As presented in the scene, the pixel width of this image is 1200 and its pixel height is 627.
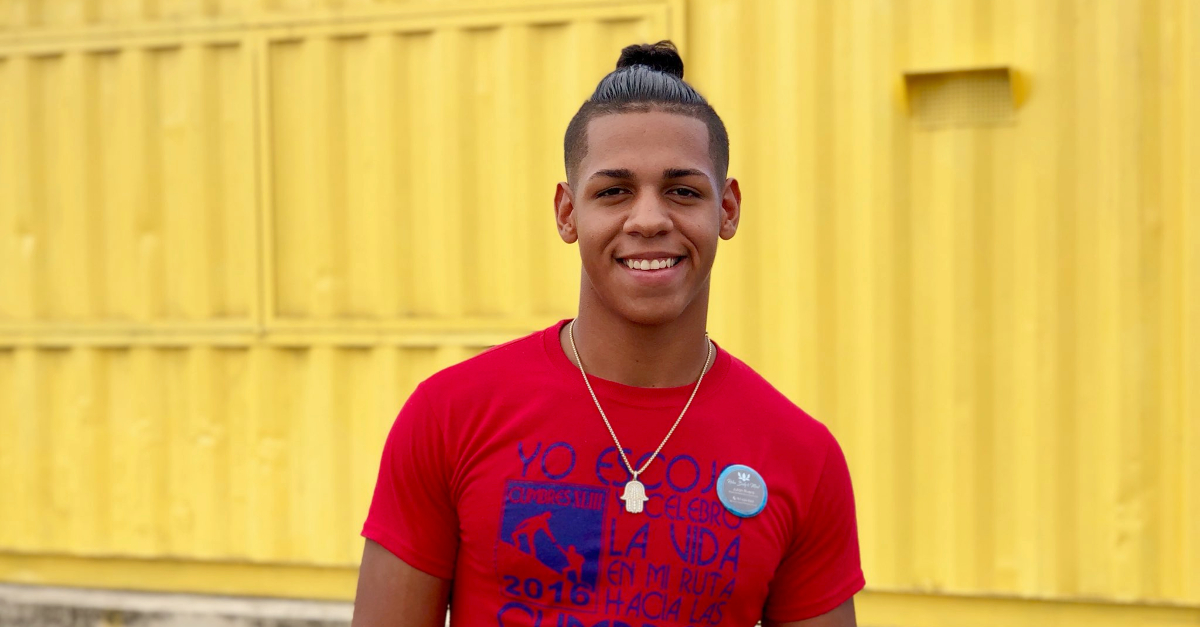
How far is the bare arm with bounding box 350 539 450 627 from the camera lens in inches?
84.8

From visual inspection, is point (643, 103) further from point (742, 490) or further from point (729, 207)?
point (742, 490)

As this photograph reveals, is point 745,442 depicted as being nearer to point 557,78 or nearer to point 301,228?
point 557,78

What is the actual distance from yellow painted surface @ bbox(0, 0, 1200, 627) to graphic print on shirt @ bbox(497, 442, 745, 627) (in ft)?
10.9

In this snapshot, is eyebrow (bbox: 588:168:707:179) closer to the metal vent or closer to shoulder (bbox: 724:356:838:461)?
shoulder (bbox: 724:356:838:461)

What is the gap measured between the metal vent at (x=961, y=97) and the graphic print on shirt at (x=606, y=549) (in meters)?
3.52

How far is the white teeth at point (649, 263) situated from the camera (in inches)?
85.0

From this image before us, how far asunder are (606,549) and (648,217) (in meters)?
0.60

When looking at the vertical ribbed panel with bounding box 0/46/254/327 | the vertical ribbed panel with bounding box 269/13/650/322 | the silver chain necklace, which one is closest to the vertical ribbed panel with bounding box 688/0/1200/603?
the vertical ribbed panel with bounding box 269/13/650/322

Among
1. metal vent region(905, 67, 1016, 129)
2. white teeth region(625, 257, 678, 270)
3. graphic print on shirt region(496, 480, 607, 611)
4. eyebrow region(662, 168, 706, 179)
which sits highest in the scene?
metal vent region(905, 67, 1016, 129)

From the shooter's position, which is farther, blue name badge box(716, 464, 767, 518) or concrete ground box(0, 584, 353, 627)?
concrete ground box(0, 584, 353, 627)

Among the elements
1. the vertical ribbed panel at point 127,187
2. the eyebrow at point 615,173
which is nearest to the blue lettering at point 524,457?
the eyebrow at point 615,173

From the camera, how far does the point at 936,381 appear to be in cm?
522

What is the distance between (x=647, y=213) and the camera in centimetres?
213

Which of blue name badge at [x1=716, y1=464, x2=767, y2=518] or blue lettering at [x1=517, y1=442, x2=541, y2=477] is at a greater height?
blue lettering at [x1=517, y1=442, x2=541, y2=477]
